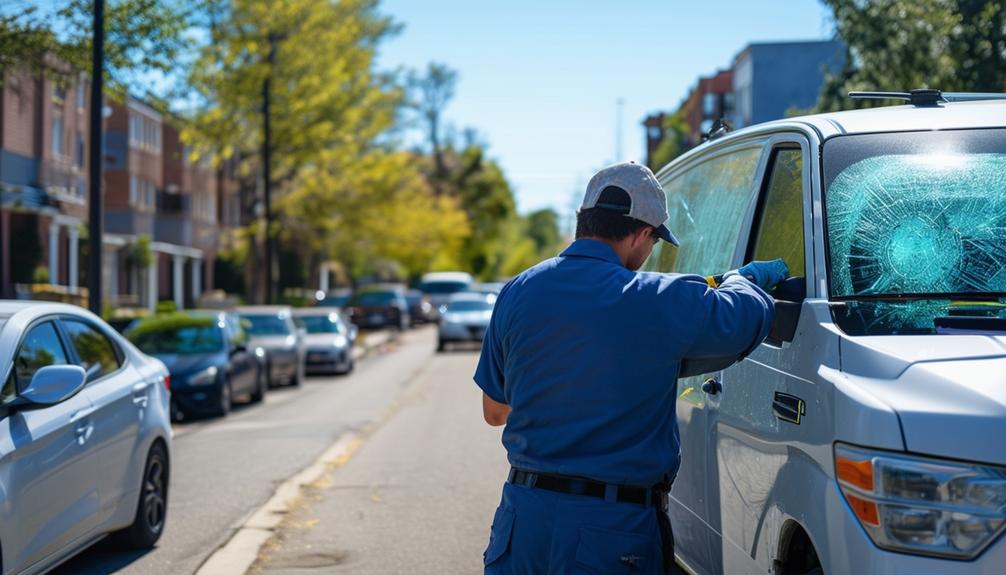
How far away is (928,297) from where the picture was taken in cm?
373

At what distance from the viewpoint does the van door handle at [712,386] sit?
4504mm

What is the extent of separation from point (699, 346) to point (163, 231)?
54375 mm

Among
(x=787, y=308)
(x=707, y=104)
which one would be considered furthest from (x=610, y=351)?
(x=707, y=104)

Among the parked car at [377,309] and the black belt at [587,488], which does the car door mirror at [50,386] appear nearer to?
the black belt at [587,488]

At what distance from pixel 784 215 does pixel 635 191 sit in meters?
0.92

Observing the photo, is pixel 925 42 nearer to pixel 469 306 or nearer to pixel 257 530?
pixel 257 530

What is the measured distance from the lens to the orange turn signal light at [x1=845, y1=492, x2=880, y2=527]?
10.1ft

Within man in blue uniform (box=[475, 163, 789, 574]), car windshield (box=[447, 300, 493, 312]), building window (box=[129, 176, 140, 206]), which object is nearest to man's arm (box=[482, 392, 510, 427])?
man in blue uniform (box=[475, 163, 789, 574])

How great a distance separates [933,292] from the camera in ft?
12.3

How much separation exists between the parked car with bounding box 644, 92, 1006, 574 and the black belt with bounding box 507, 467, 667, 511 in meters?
0.38

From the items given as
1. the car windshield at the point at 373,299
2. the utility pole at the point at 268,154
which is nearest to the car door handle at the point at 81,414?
the utility pole at the point at 268,154

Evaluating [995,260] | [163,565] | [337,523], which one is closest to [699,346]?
[995,260]

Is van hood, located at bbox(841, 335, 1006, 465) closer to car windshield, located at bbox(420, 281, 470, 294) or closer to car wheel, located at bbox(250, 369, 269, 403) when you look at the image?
car wheel, located at bbox(250, 369, 269, 403)

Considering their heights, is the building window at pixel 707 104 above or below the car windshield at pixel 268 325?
above
